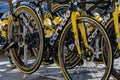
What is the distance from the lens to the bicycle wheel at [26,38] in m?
4.82

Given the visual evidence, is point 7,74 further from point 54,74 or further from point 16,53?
point 54,74

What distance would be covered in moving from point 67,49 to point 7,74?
1360 mm

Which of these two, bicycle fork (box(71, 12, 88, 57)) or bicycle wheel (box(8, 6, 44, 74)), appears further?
bicycle wheel (box(8, 6, 44, 74))

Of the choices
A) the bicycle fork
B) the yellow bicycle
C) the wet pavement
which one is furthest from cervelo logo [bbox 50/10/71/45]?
the wet pavement

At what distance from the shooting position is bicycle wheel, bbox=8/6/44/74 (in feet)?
15.8

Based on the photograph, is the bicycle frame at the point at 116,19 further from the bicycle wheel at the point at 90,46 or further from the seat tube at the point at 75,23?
the seat tube at the point at 75,23

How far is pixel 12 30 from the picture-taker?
5480mm

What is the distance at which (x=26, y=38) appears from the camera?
16.9ft

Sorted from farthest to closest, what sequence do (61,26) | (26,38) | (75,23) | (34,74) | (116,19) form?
(34,74), (26,38), (61,26), (75,23), (116,19)

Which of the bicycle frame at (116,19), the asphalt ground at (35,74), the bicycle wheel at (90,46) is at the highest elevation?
the bicycle frame at (116,19)

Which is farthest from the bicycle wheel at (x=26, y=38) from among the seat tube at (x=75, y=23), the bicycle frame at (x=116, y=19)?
the bicycle frame at (x=116, y=19)

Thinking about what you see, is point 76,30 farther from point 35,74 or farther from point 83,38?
point 35,74

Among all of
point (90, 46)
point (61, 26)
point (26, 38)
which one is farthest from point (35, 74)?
point (90, 46)

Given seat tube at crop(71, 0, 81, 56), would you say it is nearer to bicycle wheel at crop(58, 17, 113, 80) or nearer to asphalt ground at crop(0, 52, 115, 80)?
bicycle wheel at crop(58, 17, 113, 80)
